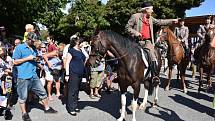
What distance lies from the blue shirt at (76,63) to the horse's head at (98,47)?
61.7 inches

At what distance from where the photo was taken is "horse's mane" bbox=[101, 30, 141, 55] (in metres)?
8.27

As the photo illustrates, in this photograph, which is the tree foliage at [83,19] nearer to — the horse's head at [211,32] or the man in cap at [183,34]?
the man in cap at [183,34]

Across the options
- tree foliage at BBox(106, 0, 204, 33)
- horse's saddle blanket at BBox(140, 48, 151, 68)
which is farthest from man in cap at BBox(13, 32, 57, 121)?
tree foliage at BBox(106, 0, 204, 33)

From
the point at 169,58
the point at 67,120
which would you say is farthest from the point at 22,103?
the point at 169,58

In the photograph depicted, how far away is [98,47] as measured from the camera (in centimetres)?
803

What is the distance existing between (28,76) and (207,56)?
6413mm

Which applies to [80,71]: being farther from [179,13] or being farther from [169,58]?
[179,13]

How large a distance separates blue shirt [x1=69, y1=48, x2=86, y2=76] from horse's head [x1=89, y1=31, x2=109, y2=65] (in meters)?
1.57

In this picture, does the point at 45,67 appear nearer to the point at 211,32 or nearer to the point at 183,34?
the point at 211,32

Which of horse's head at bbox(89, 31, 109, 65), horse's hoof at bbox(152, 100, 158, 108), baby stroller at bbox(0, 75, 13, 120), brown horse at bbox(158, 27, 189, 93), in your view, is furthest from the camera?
brown horse at bbox(158, 27, 189, 93)

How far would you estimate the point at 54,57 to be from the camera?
1178 cm

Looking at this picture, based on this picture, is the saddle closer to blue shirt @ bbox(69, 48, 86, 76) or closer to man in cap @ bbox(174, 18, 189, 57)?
blue shirt @ bbox(69, 48, 86, 76)

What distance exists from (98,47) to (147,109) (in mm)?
2915

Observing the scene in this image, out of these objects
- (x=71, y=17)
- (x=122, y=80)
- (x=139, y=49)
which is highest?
(x=71, y=17)
